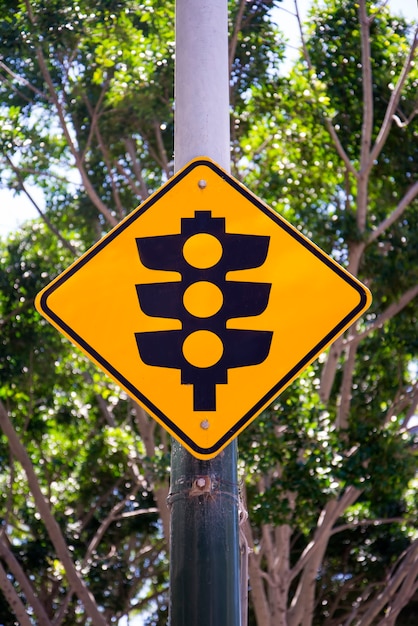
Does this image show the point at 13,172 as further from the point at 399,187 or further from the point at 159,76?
the point at 399,187

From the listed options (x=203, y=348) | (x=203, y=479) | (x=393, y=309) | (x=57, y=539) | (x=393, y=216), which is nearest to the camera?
(x=203, y=479)

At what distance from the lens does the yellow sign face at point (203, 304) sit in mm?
2695

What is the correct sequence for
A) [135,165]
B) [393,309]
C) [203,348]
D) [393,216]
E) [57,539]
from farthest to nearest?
1. [135,165]
2. [393,309]
3. [57,539]
4. [393,216]
5. [203,348]

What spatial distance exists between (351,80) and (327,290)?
9.52 metres

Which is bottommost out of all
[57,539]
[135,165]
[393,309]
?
[57,539]

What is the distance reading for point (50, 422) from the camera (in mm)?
14102

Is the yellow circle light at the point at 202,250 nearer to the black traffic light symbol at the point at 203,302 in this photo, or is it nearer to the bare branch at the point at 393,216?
the black traffic light symbol at the point at 203,302

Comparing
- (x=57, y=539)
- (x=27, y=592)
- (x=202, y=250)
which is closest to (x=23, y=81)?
(x=57, y=539)

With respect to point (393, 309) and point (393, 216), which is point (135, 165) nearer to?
point (393, 216)

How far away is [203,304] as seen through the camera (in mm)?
2779

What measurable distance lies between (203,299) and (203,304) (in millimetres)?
17

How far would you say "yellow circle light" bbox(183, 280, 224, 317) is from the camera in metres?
2.77

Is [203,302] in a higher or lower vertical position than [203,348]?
higher

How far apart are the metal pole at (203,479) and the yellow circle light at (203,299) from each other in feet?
1.31
